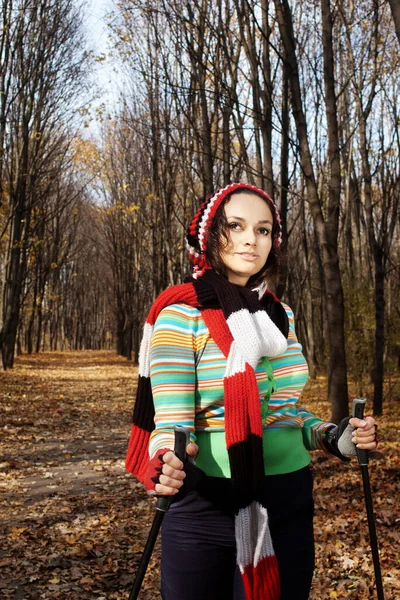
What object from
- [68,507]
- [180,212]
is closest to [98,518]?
[68,507]

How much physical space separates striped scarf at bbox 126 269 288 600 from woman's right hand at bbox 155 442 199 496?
162 mm

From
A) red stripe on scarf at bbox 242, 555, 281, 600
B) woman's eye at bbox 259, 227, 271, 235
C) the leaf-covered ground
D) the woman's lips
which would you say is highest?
woman's eye at bbox 259, 227, 271, 235

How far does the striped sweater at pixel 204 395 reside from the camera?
5.32ft

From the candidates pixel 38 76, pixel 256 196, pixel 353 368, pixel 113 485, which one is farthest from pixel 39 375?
pixel 256 196

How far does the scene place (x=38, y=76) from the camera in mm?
15594

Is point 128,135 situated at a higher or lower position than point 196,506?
higher

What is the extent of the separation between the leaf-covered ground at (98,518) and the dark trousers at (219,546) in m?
2.60

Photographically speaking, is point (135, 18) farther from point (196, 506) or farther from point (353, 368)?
point (196, 506)

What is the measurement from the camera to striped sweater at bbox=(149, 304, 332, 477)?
1623mm

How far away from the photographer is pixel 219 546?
1.60 meters

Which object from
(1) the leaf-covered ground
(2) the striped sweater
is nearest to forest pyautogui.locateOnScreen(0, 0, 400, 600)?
(1) the leaf-covered ground

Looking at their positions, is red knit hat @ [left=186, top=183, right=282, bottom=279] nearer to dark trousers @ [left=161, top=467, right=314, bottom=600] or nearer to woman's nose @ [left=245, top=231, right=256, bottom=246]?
woman's nose @ [left=245, top=231, right=256, bottom=246]

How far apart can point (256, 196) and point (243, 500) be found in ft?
3.25

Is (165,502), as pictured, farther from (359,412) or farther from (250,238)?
(250,238)
